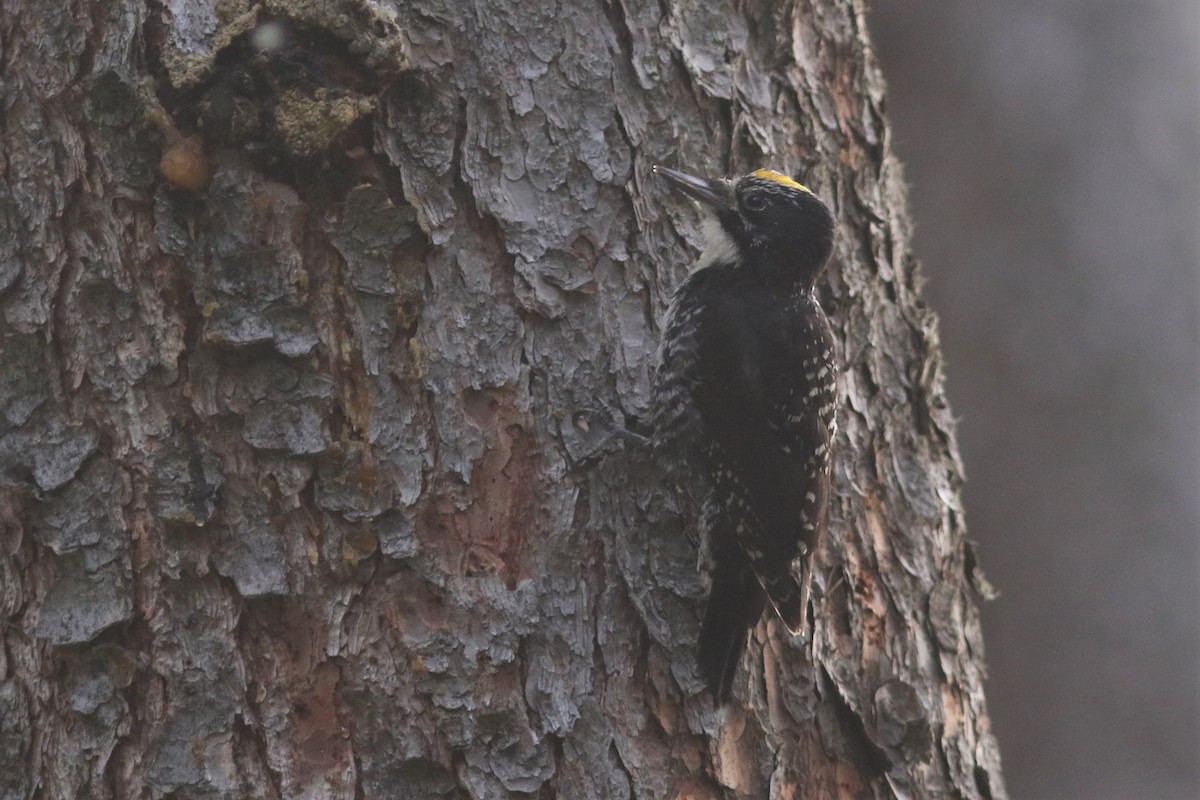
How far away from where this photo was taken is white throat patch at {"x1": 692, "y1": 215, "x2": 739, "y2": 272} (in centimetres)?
345

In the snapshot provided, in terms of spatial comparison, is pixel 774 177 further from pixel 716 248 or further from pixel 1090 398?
pixel 1090 398

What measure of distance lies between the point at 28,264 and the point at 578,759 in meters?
1.71

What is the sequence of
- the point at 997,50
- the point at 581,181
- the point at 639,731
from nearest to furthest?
1. the point at 639,731
2. the point at 581,181
3. the point at 997,50

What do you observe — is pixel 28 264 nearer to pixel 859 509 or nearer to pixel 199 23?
pixel 199 23

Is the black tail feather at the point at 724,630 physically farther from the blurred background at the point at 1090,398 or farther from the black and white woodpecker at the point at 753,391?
the blurred background at the point at 1090,398

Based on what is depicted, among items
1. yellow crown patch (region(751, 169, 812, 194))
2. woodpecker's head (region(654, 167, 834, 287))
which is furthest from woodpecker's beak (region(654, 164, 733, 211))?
yellow crown patch (region(751, 169, 812, 194))

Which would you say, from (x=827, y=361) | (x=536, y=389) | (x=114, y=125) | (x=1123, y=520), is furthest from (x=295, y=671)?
(x=1123, y=520)

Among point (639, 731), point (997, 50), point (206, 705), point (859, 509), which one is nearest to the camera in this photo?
point (206, 705)

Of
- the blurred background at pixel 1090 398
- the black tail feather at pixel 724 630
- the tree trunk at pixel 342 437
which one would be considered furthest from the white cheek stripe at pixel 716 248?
the blurred background at pixel 1090 398

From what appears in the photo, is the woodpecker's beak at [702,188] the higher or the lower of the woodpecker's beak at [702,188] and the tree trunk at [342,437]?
the higher

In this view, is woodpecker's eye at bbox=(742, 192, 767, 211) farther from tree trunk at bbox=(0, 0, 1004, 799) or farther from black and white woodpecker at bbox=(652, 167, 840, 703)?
tree trunk at bbox=(0, 0, 1004, 799)

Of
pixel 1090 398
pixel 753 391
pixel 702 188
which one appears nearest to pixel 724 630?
pixel 753 391

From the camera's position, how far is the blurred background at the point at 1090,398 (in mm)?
5668

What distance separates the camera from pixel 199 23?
2.67 meters
